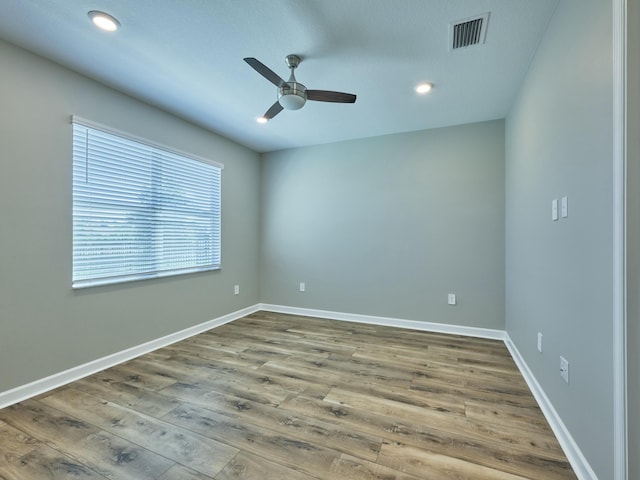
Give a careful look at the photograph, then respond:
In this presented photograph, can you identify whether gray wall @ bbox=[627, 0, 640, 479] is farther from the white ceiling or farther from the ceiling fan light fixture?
the ceiling fan light fixture

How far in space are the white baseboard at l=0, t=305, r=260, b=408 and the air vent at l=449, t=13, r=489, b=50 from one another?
12.2 ft

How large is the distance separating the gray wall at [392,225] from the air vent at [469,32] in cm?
158

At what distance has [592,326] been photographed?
1.27 meters

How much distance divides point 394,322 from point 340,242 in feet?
4.21

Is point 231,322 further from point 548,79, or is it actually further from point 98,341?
point 548,79

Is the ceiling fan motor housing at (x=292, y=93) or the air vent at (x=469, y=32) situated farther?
the ceiling fan motor housing at (x=292, y=93)

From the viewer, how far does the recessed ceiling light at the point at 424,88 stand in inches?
100.0

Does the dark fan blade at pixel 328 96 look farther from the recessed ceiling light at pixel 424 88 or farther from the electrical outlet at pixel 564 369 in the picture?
the electrical outlet at pixel 564 369

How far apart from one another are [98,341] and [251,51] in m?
2.71

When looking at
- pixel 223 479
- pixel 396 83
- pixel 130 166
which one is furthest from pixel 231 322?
pixel 396 83

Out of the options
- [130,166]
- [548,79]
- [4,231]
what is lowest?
[4,231]

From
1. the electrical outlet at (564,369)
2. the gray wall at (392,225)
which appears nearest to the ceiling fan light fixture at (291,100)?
the gray wall at (392,225)

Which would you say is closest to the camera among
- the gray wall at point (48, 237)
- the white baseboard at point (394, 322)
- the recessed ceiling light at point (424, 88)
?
the gray wall at point (48, 237)

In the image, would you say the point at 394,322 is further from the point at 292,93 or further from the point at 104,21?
the point at 104,21
